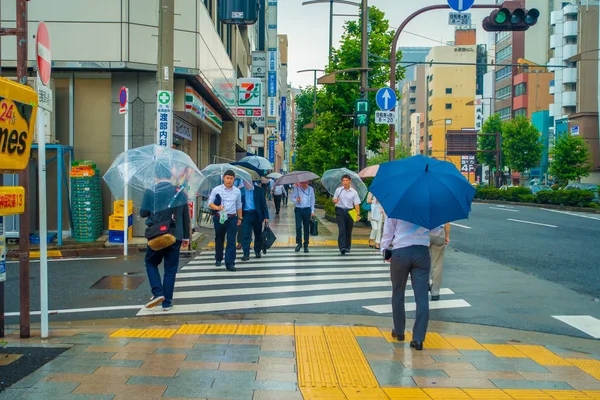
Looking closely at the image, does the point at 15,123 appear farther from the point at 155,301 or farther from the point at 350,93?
the point at 350,93

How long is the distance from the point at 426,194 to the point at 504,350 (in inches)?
67.6

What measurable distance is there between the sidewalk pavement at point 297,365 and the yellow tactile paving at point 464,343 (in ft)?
0.03

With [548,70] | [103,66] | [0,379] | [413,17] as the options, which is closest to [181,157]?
[0,379]

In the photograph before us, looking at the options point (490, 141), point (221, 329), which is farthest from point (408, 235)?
point (490, 141)

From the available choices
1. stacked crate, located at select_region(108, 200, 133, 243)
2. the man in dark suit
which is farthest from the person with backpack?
stacked crate, located at select_region(108, 200, 133, 243)

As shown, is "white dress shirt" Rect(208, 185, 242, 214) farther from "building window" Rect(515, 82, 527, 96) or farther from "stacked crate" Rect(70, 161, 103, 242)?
"building window" Rect(515, 82, 527, 96)

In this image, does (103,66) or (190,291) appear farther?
(103,66)

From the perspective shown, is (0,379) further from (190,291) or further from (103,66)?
(103,66)

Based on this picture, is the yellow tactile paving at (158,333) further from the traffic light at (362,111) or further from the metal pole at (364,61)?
the metal pole at (364,61)

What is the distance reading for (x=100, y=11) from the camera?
16078 millimetres

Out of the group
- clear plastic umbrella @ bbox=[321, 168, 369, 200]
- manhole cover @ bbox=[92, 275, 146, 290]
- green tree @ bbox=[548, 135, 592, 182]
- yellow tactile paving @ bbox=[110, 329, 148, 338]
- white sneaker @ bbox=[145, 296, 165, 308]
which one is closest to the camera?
yellow tactile paving @ bbox=[110, 329, 148, 338]

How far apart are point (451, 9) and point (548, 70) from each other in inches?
2832

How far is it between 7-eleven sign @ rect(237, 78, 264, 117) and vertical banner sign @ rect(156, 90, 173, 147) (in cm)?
1290

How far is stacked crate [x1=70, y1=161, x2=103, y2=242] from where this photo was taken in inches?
603
